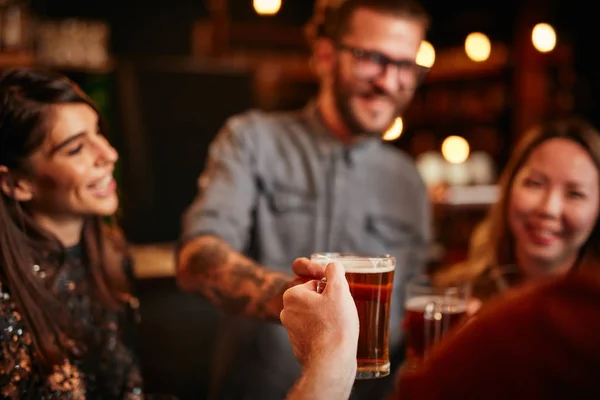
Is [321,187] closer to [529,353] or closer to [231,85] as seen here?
[529,353]

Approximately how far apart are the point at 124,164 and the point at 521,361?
441 cm

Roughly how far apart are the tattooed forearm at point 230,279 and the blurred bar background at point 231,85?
1039 mm

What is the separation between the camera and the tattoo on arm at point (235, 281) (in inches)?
59.9

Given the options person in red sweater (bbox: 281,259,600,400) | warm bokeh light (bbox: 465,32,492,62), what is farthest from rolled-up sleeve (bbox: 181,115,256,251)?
warm bokeh light (bbox: 465,32,492,62)

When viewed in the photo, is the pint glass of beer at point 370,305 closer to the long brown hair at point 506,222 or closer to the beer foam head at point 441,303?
the beer foam head at point 441,303

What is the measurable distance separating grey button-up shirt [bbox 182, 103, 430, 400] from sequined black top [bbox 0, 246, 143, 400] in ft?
1.67

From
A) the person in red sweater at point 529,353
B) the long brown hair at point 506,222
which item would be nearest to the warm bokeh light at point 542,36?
the long brown hair at point 506,222

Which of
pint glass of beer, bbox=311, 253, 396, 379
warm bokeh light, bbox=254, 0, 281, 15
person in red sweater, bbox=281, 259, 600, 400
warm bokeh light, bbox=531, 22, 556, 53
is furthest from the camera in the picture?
warm bokeh light, bbox=254, 0, 281, 15

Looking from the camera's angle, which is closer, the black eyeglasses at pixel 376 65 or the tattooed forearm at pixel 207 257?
the tattooed forearm at pixel 207 257

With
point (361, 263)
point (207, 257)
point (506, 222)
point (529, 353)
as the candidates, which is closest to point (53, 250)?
point (207, 257)

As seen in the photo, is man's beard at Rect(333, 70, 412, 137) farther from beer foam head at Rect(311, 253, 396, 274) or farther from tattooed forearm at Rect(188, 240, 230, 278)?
beer foam head at Rect(311, 253, 396, 274)

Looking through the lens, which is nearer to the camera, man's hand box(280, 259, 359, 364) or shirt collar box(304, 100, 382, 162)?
man's hand box(280, 259, 359, 364)

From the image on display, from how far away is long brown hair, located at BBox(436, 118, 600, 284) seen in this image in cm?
198

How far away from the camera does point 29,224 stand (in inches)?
59.7
